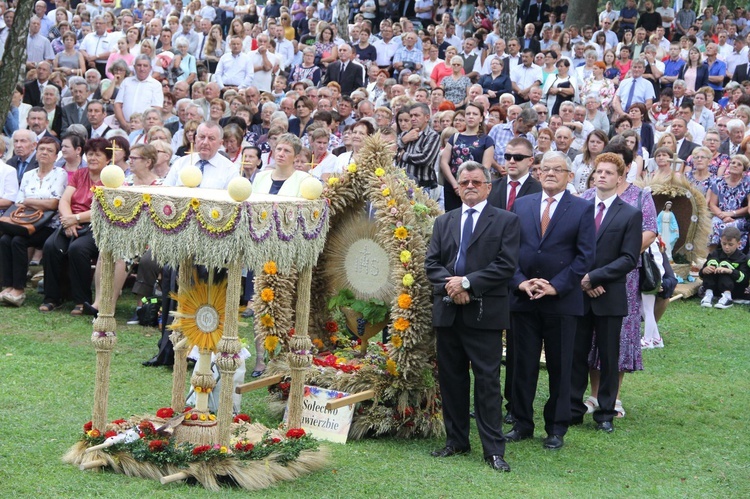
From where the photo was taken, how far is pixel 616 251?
26.7 feet

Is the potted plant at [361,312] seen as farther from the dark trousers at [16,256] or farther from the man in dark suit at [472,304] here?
the dark trousers at [16,256]

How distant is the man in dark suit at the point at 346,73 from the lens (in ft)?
63.6

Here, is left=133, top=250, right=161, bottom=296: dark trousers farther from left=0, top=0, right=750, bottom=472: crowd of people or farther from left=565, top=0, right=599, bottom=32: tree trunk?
left=565, top=0, right=599, bottom=32: tree trunk

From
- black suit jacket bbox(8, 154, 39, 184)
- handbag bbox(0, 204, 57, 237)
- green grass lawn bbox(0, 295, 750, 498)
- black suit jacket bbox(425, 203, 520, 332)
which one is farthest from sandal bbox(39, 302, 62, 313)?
black suit jacket bbox(425, 203, 520, 332)

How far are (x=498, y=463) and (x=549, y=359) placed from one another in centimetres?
112

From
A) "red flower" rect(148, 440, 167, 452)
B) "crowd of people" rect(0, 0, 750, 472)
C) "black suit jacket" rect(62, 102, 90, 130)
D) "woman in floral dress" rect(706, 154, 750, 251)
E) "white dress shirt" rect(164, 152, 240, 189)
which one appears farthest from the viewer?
"black suit jacket" rect(62, 102, 90, 130)

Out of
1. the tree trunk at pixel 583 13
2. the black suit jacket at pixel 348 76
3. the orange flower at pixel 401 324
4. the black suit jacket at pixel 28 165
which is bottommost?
the orange flower at pixel 401 324

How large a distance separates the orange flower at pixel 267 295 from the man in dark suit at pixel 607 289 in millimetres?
2406

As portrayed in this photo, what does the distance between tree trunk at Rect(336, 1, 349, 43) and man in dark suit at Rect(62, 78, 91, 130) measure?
9.11 metres

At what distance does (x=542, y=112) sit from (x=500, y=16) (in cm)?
782

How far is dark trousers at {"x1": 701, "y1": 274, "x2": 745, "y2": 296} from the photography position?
522 inches

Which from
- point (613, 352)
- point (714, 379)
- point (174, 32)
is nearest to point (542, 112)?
point (714, 379)

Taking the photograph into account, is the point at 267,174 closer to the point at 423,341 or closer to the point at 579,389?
the point at 423,341

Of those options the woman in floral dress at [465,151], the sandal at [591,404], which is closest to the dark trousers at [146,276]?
the woman in floral dress at [465,151]
